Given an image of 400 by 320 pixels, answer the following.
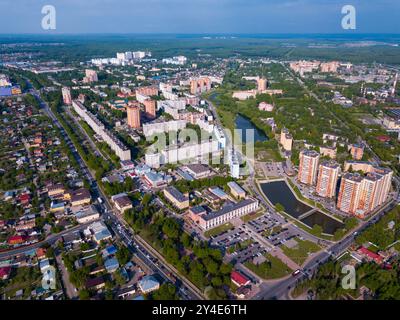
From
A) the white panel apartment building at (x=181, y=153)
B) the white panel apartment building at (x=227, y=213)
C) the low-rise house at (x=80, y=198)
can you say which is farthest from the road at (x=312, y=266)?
the white panel apartment building at (x=181, y=153)

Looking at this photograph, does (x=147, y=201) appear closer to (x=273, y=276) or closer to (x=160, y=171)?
(x=160, y=171)

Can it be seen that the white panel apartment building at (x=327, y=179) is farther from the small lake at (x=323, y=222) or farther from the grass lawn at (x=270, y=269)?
the grass lawn at (x=270, y=269)

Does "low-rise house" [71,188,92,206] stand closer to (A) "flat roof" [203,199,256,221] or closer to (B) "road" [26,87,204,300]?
(B) "road" [26,87,204,300]

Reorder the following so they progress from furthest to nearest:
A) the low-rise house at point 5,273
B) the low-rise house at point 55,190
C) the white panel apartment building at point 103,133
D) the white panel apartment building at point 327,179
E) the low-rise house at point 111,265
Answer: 1. the white panel apartment building at point 103,133
2. the low-rise house at point 55,190
3. the white panel apartment building at point 327,179
4. the low-rise house at point 111,265
5. the low-rise house at point 5,273

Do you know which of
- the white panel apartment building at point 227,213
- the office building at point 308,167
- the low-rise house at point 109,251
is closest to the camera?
the low-rise house at point 109,251

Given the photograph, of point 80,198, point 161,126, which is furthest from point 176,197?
point 161,126
